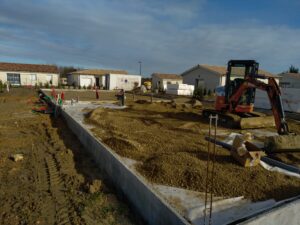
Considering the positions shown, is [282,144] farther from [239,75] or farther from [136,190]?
[239,75]

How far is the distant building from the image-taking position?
125ft

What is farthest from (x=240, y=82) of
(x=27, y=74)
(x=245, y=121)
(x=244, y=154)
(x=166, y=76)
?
(x=27, y=74)

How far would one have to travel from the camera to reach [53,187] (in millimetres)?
5207

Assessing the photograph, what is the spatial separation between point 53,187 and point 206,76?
31.9 metres

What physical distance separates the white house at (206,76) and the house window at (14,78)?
27.5 m

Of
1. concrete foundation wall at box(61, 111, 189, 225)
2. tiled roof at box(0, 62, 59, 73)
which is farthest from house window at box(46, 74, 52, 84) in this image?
concrete foundation wall at box(61, 111, 189, 225)

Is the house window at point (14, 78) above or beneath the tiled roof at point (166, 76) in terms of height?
beneath

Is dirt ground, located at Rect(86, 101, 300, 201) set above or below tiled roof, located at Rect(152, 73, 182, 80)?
below

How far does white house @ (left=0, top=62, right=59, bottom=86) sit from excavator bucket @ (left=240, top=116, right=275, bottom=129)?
39699 mm

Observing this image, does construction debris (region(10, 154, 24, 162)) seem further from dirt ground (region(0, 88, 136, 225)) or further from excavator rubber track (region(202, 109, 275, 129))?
excavator rubber track (region(202, 109, 275, 129))

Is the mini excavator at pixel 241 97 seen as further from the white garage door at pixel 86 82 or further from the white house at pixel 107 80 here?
the white garage door at pixel 86 82

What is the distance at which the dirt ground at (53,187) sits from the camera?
4141 mm

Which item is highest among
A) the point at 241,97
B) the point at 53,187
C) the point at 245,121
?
the point at 241,97

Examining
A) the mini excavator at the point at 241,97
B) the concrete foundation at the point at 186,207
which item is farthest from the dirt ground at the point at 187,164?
the mini excavator at the point at 241,97
